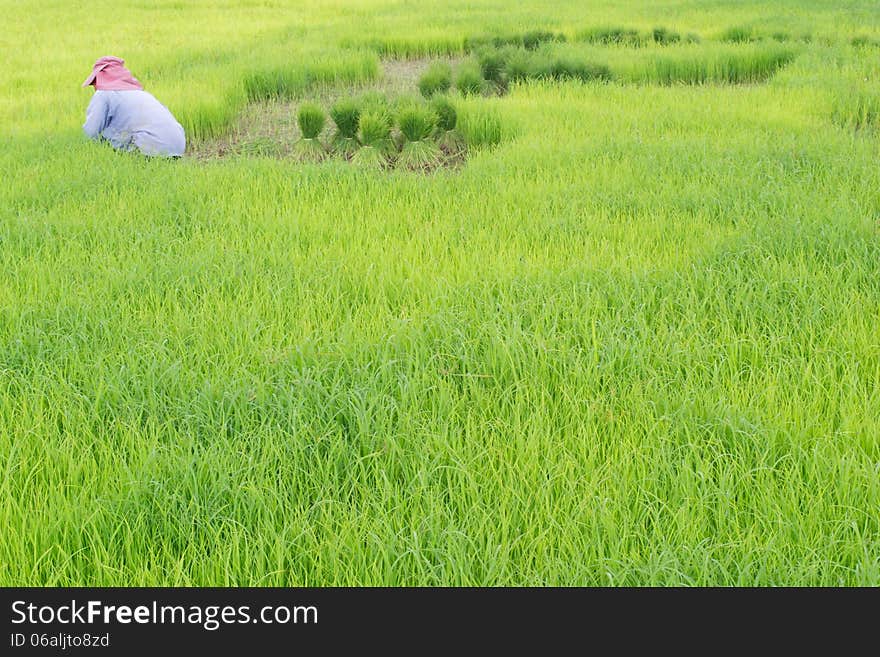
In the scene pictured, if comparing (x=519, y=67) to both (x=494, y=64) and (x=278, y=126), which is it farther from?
(x=278, y=126)

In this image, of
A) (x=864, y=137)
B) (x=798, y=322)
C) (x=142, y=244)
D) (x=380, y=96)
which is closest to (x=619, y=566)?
(x=798, y=322)

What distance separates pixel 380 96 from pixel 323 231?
3025mm

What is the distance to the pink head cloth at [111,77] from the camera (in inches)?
225

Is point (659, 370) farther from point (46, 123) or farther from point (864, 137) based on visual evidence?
point (46, 123)

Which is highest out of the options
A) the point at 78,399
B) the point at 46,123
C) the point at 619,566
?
the point at 46,123

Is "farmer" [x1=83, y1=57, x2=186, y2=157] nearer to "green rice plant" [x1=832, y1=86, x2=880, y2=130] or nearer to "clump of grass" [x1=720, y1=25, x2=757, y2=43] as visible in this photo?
"green rice plant" [x1=832, y1=86, x2=880, y2=130]

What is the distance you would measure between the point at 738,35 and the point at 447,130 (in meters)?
5.85

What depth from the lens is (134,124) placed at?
18.0 feet

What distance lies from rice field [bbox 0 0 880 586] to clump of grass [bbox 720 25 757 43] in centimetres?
464

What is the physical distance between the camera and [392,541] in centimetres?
174

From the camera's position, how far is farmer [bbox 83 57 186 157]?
546 cm

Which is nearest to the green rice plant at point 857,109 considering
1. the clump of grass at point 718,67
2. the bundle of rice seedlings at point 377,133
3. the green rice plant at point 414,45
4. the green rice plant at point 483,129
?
the clump of grass at point 718,67

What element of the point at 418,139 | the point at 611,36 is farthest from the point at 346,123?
the point at 611,36

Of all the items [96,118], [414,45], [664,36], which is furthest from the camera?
[414,45]
